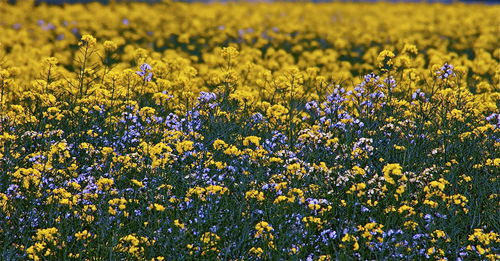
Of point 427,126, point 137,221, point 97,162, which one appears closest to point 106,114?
point 97,162

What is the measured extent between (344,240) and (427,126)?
109 inches

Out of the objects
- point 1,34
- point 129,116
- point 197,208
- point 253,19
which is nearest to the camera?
point 197,208

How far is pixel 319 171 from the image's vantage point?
21.7 feet

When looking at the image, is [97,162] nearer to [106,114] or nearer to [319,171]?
[106,114]

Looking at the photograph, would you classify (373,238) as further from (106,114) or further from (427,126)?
Result: (106,114)

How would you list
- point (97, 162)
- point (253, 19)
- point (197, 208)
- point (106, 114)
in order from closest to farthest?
1. point (197, 208)
2. point (97, 162)
3. point (106, 114)
4. point (253, 19)

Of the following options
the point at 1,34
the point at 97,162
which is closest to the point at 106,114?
the point at 97,162

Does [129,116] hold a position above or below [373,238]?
above

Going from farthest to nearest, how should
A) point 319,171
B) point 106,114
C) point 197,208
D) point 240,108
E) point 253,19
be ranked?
point 253,19 < point 240,108 < point 106,114 < point 319,171 < point 197,208

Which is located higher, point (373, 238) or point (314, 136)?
point (314, 136)

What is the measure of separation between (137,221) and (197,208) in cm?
62

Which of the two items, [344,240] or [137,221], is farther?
[137,221]

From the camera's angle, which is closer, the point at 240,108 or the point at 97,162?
the point at 97,162

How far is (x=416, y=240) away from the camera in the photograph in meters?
5.95
